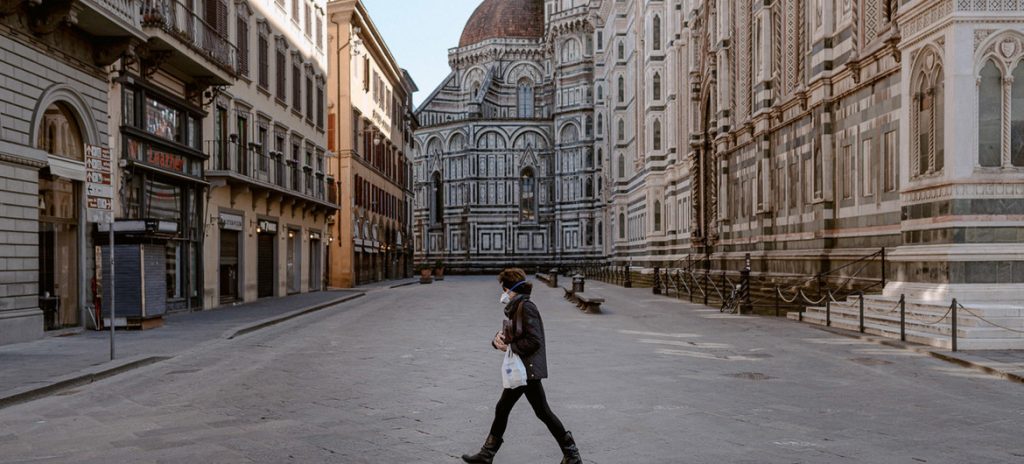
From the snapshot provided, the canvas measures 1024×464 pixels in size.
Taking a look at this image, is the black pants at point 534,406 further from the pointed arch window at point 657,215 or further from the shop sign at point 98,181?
the pointed arch window at point 657,215

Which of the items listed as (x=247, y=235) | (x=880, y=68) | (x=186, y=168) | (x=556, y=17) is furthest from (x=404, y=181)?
(x=880, y=68)

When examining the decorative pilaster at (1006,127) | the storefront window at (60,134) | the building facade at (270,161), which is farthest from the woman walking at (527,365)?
the building facade at (270,161)

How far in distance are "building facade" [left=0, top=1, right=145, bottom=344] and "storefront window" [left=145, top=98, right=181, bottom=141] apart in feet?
7.14

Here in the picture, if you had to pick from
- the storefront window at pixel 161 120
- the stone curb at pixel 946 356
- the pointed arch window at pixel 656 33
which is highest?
the pointed arch window at pixel 656 33

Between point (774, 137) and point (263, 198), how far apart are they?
17.4 metres

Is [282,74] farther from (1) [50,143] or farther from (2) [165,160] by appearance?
(1) [50,143]

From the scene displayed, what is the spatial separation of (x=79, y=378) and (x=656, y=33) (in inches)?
1801

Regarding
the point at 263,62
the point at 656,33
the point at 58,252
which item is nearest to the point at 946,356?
the point at 58,252

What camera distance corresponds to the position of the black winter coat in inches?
257

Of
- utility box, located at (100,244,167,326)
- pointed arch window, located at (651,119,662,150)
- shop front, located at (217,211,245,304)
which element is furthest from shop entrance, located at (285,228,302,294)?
pointed arch window, located at (651,119,662,150)

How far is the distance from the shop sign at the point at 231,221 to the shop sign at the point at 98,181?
13651mm

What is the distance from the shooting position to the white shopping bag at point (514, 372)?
647cm

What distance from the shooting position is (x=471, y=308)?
27.4m

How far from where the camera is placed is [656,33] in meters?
52.3
